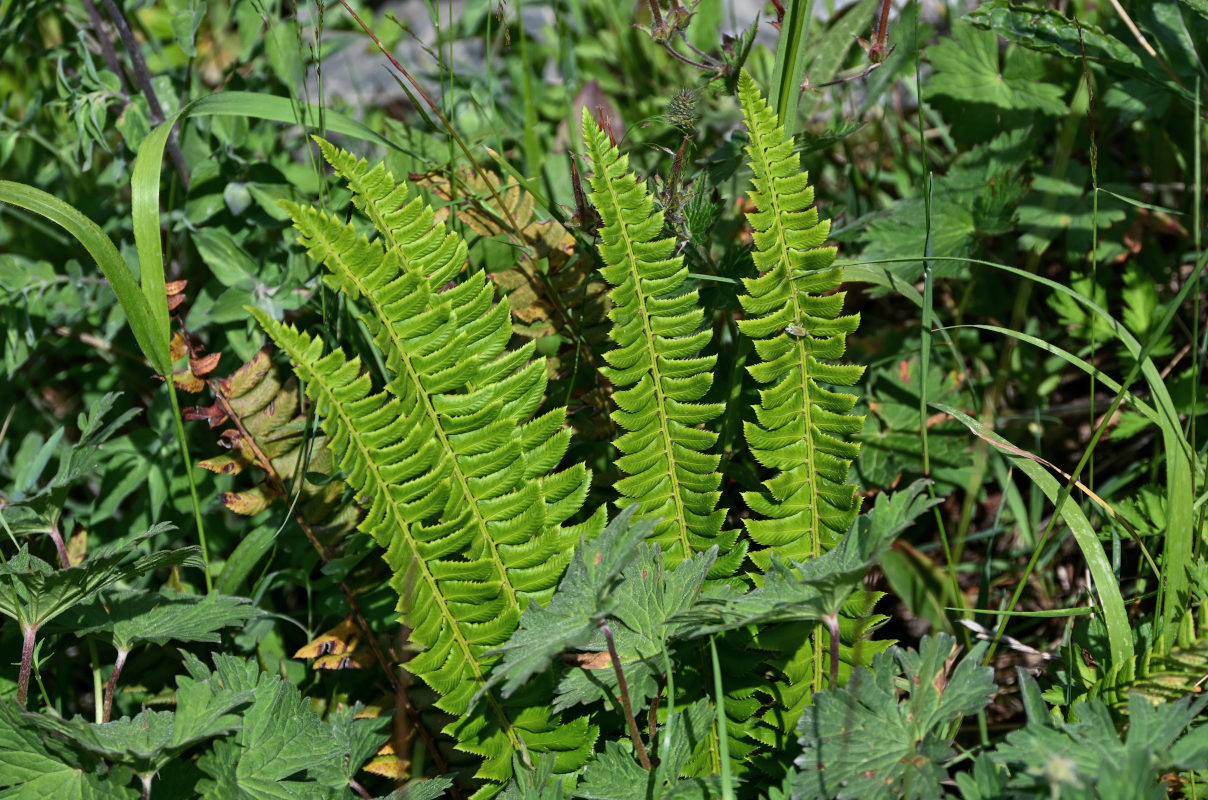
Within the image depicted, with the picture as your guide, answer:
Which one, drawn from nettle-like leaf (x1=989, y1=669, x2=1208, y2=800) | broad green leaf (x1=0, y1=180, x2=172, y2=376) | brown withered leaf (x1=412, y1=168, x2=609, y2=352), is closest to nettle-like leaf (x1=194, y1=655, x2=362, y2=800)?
broad green leaf (x1=0, y1=180, x2=172, y2=376)

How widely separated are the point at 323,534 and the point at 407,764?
0.47 meters

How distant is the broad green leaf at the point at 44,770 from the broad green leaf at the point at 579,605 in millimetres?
644

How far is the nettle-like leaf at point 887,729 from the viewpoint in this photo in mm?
1278

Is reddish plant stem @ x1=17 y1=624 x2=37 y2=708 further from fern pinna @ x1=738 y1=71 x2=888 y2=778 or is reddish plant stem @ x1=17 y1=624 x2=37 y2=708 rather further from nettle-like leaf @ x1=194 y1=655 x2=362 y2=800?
fern pinna @ x1=738 y1=71 x2=888 y2=778

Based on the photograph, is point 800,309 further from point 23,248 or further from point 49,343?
point 23,248

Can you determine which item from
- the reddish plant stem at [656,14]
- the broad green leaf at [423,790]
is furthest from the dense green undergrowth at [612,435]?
the reddish plant stem at [656,14]

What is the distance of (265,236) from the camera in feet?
8.00

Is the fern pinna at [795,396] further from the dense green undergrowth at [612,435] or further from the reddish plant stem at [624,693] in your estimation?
the reddish plant stem at [624,693]

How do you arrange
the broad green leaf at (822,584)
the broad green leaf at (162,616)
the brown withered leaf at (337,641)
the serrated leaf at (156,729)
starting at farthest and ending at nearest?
the brown withered leaf at (337,641) < the broad green leaf at (162,616) < the serrated leaf at (156,729) < the broad green leaf at (822,584)

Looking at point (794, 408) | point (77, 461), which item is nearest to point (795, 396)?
point (794, 408)

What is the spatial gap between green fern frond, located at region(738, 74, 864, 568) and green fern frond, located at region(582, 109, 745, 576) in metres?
0.08

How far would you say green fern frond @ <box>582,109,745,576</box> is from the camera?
1594 millimetres

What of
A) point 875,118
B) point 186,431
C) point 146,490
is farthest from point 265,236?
point 875,118

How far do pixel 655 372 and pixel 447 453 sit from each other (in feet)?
1.19
